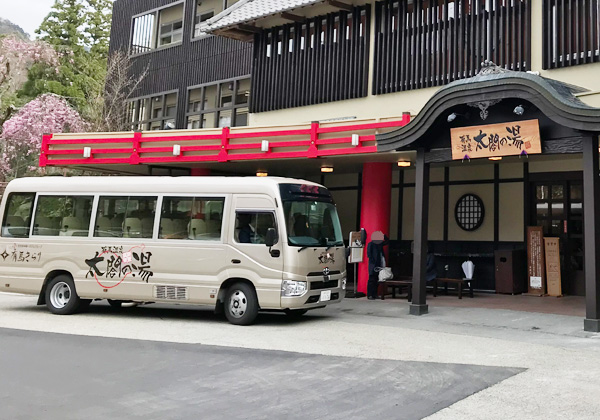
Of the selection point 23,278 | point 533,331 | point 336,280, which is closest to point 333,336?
point 336,280

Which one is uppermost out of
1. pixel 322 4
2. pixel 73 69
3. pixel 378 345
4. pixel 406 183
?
pixel 73 69

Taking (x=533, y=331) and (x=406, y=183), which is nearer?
(x=533, y=331)

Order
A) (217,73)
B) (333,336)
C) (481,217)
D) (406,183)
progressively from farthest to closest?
(217,73), (406,183), (481,217), (333,336)

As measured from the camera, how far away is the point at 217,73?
899 inches

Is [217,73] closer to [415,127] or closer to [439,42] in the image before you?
[439,42]

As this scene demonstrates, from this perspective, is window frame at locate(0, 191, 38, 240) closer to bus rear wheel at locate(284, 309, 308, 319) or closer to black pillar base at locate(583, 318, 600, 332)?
bus rear wheel at locate(284, 309, 308, 319)

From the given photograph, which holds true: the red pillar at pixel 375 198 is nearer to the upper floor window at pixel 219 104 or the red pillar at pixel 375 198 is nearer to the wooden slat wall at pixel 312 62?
the wooden slat wall at pixel 312 62

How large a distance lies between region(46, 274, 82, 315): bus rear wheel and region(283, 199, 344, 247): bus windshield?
486 centimetres

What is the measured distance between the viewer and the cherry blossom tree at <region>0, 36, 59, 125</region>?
32.4 meters

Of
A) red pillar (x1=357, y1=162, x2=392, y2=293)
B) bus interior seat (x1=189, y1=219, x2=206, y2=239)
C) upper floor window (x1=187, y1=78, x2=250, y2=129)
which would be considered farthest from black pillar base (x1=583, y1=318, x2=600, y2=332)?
upper floor window (x1=187, y1=78, x2=250, y2=129)

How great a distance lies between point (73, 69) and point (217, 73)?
18.0 meters

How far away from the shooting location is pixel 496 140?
1114cm

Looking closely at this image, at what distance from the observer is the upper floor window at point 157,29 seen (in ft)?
82.6

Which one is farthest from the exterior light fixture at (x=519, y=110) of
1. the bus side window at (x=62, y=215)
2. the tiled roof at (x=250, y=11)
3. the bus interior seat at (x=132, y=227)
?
the bus side window at (x=62, y=215)
